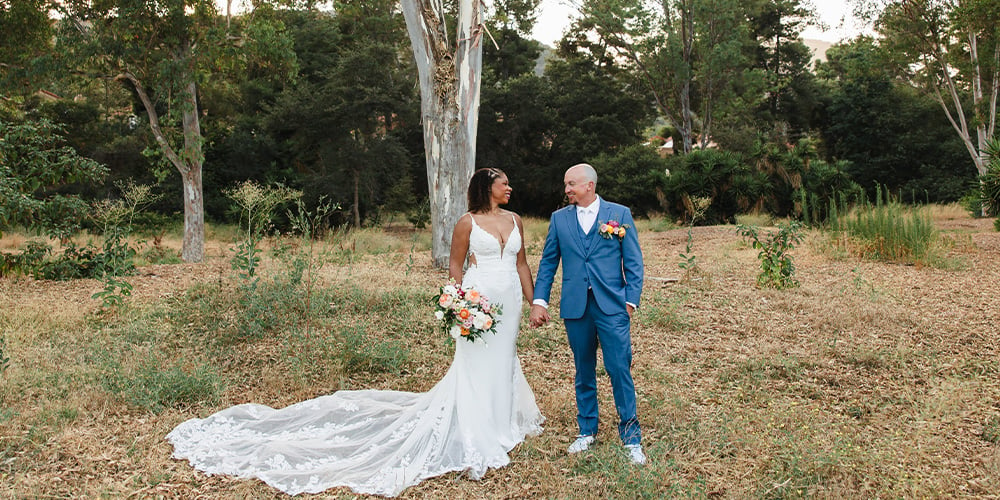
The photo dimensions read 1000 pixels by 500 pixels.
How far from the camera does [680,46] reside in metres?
29.4

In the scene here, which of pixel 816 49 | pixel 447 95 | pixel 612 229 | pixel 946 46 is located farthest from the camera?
pixel 816 49

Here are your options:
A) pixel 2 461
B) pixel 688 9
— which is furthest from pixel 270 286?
pixel 688 9

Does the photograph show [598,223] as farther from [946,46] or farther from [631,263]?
[946,46]

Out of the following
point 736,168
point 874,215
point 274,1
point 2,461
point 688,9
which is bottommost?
point 2,461

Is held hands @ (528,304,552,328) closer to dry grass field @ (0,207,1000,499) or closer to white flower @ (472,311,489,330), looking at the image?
white flower @ (472,311,489,330)

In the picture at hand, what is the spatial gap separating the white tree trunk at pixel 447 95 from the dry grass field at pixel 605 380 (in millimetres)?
1497

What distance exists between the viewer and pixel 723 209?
18031mm

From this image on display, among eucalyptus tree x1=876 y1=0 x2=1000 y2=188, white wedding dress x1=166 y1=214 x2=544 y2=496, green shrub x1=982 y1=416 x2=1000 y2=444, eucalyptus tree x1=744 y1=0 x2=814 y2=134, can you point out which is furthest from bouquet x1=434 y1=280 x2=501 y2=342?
eucalyptus tree x1=744 y1=0 x2=814 y2=134

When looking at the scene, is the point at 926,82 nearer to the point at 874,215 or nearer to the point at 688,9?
the point at 688,9

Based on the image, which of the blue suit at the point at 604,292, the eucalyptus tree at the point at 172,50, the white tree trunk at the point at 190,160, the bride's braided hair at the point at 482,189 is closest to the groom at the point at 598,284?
the blue suit at the point at 604,292

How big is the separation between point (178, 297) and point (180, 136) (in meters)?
7.34

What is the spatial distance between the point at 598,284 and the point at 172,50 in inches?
506

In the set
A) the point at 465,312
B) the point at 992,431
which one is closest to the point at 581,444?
the point at 465,312

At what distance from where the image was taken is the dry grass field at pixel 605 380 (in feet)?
12.2
